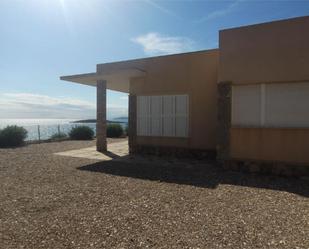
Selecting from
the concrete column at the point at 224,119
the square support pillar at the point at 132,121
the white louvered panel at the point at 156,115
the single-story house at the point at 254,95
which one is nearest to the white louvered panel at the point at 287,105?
the single-story house at the point at 254,95

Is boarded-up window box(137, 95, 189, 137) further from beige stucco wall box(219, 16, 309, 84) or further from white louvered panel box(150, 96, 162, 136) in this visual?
beige stucco wall box(219, 16, 309, 84)

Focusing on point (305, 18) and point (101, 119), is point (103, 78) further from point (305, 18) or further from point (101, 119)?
point (305, 18)

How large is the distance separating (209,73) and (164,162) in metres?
3.66

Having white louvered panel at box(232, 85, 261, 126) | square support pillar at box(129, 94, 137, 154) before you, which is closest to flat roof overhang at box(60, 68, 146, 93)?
square support pillar at box(129, 94, 137, 154)

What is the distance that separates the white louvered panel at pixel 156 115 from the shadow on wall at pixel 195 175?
1.94m

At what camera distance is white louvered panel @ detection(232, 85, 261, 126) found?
741 centimetres

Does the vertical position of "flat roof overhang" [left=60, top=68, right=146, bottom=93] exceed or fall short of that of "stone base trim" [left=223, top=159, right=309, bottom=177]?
it exceeds it

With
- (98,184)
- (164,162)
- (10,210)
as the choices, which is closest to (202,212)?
(98,184)

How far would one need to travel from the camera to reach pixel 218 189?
5789mm

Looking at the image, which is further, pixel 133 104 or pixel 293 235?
pixel 133 104

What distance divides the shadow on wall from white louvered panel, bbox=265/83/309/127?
4.91ft

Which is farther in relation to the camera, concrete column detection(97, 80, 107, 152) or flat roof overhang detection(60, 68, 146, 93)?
concrete column detection(97, 80, 107, 152)

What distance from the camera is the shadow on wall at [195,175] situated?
6.16 meters

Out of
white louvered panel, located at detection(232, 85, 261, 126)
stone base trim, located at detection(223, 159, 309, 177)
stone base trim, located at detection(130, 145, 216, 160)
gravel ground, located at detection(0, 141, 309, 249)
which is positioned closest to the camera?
gravel ground, located at detection(0, 141, 309, 249)
